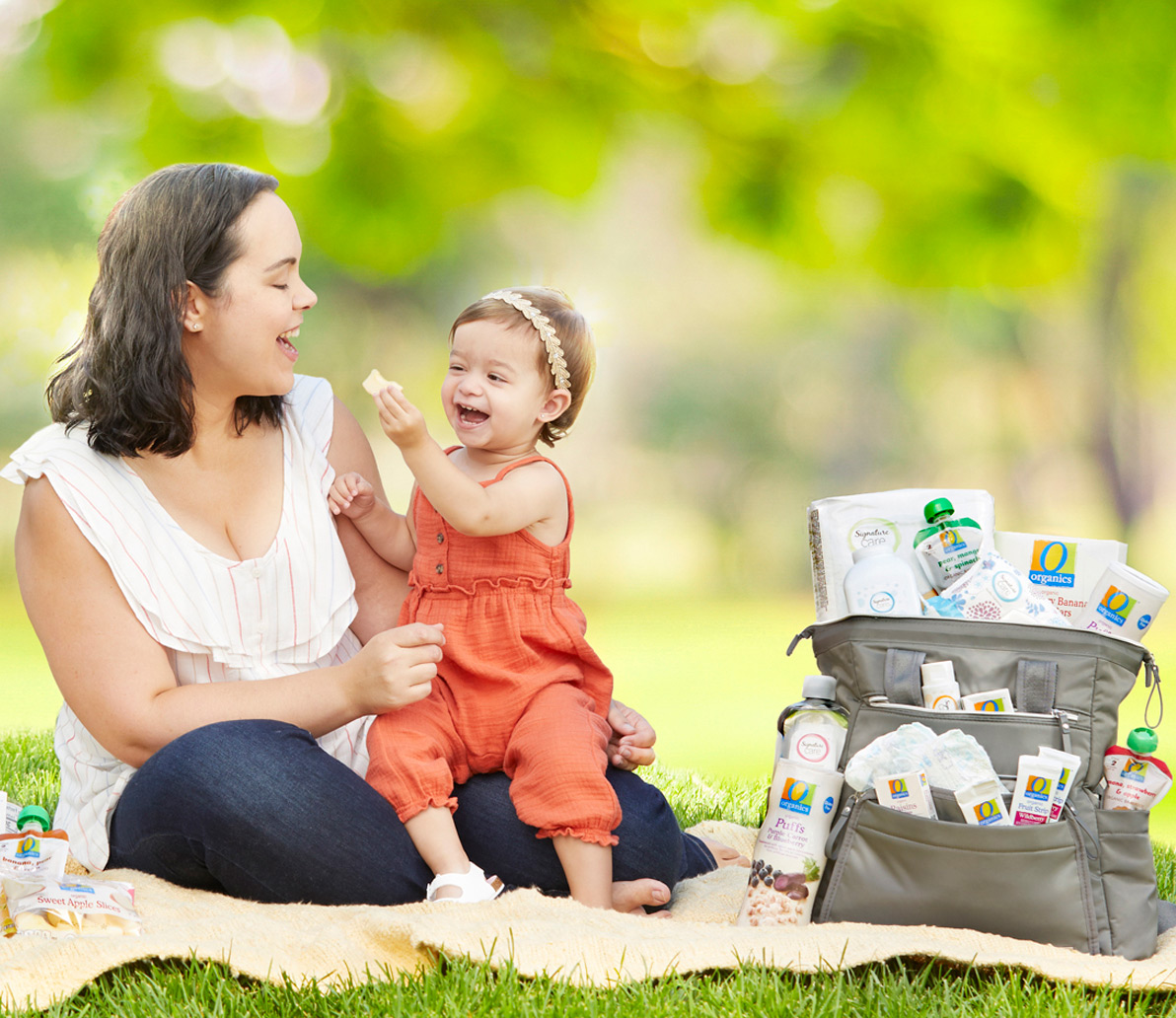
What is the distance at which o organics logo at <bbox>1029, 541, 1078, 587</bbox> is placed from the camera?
1.70 meters

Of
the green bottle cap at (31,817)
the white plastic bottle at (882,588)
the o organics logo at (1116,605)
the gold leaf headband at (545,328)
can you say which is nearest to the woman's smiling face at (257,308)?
the gold leaf headband at (545,328)

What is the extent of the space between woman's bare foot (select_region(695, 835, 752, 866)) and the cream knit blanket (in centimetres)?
62

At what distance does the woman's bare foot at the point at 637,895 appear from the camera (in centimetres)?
170

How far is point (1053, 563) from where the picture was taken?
1713 mm

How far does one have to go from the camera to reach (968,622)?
62.2 inches

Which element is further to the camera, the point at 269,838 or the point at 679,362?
the point at 679,362

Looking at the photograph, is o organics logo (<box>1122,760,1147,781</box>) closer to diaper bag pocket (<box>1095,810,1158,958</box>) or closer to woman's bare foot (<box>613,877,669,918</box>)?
diaper bag pocket (<box>1095,810,1158,958</box>)

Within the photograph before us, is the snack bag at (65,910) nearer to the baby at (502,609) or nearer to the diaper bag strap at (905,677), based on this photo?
the baby at (502,609)

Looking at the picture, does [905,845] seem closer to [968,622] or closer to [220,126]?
[968,622]

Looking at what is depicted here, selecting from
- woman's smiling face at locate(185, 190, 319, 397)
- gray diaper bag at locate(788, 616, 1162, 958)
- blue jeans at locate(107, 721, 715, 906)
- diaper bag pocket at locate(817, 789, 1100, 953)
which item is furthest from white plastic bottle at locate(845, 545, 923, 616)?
woman's smiling face at locate(185, 190, 319, 397)

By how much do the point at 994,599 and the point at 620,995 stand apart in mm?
760

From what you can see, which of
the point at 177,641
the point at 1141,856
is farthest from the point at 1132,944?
the point at 177,641

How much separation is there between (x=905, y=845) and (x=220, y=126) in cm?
346

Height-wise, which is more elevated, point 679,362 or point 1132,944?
point 679,362
